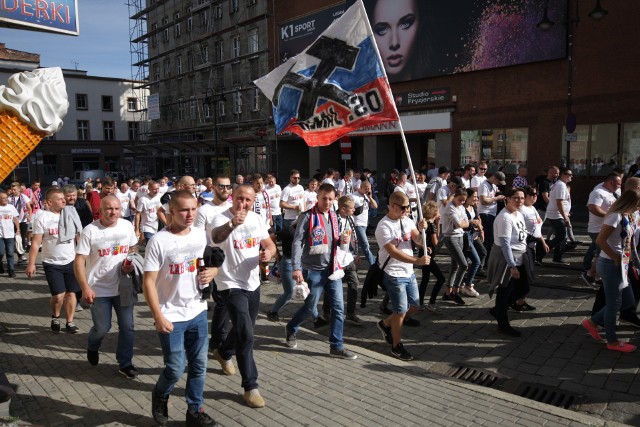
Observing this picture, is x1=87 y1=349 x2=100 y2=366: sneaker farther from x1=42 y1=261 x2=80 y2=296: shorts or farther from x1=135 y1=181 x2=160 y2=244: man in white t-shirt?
x1=135 y1=181 x2=160 y2=244: man in white t-shirt

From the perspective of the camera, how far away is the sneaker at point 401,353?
5512 millimetres

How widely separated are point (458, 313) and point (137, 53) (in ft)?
174

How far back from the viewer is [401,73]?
2611 cm

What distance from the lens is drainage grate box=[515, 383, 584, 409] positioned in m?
4.56

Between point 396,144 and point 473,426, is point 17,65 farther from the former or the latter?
point 396,144

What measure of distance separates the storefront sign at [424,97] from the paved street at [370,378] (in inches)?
743

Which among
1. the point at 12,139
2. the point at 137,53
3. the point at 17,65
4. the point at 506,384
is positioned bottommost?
the point at 506,384

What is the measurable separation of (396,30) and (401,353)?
23.5 meters

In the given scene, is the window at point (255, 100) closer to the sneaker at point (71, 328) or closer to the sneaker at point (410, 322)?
the sneaker at point (71, 328)

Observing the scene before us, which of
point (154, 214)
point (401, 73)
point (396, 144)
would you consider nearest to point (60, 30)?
point (154, 214)

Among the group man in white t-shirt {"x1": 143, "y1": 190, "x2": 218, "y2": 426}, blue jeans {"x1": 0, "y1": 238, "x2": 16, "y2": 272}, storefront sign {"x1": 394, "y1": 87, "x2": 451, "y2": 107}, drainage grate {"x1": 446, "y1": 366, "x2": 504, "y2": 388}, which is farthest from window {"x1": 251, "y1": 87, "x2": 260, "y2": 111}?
man in white t-shirt {"x1": 143, "y1": 190, "x2": 218, "y2": 426}

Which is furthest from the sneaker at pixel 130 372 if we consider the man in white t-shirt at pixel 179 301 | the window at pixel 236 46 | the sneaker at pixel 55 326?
the window at pixel 236 46

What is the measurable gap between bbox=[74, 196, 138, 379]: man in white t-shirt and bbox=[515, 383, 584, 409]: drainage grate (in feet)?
12.6

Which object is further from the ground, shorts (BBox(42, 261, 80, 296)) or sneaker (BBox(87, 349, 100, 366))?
shorts (BBox(42, 261, 80, 296))
